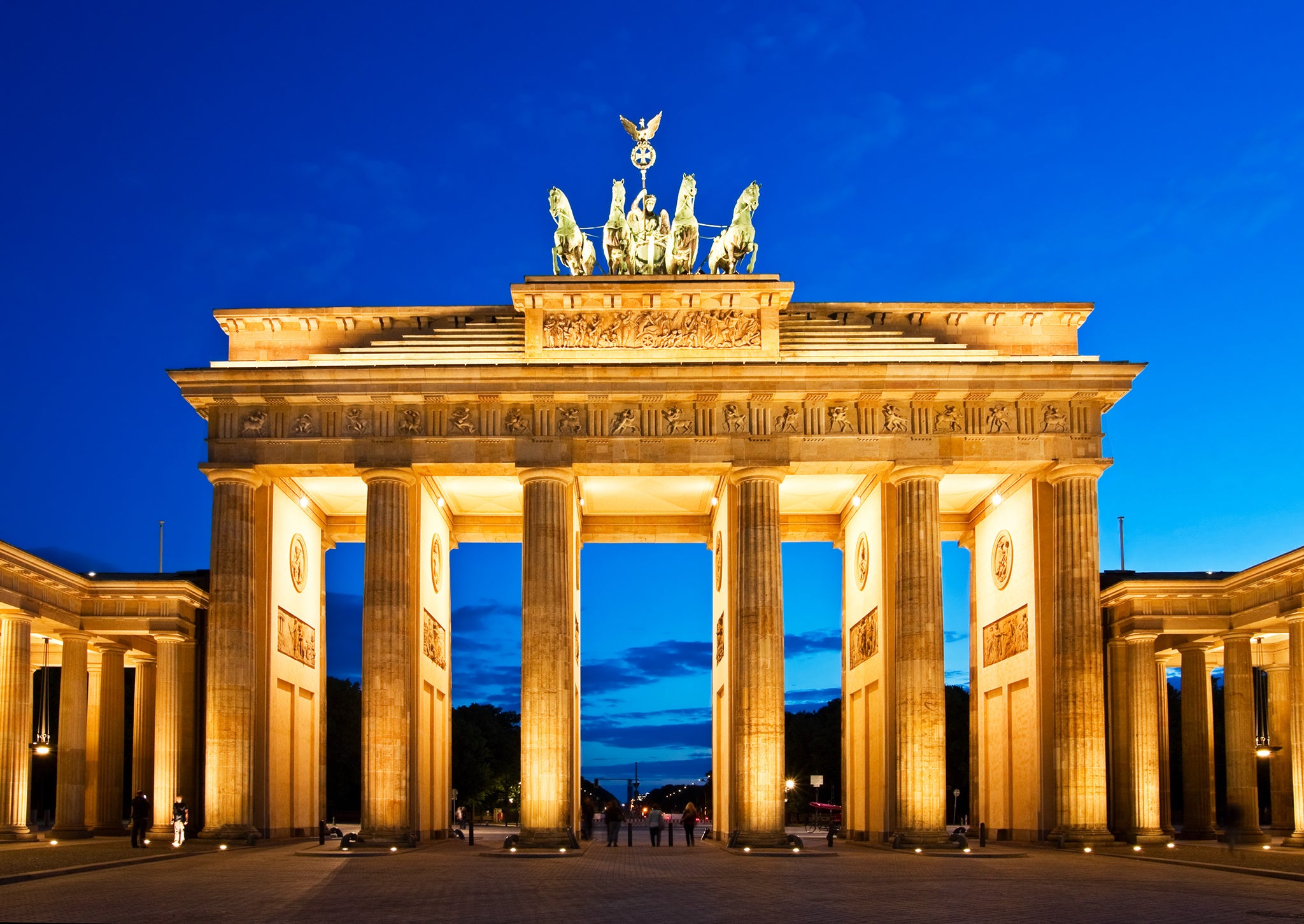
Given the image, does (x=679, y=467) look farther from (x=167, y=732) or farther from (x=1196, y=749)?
(x=1196, y=749)

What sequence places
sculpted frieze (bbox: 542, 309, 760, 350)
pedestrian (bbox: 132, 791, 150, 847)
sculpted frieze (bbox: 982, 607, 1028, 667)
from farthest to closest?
sculpted frieze (bbox: 982, 607, 1028, 667) < sculpted frieze (bbox: 542, 309, 760, 350) < pedestrian (bbox: 132, 791, 150, 847)

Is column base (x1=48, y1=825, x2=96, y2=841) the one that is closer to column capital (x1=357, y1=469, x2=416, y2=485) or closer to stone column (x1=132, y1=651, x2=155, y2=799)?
stone column (x1=132, y1=651, x2=155, y2=799)

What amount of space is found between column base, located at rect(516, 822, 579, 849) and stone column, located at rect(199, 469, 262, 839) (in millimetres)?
8095

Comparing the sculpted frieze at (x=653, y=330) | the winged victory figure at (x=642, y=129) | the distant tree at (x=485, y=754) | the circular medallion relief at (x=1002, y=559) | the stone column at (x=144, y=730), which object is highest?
the winged victory figure at (x=642, y=129)

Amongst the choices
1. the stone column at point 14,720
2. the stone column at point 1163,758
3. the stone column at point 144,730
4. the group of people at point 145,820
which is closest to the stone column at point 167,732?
the group of people at point 145,820

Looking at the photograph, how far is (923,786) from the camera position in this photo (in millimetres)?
40250

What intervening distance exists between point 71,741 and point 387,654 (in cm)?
1393

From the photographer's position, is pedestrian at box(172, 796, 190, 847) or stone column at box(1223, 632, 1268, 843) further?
stone column at box(1223, 632, 1268, 843)

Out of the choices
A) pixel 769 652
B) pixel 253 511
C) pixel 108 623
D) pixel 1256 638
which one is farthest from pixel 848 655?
pixel 108 623

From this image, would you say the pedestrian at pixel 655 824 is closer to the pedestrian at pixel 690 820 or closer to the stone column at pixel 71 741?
the pedestrian at pixel 690 820

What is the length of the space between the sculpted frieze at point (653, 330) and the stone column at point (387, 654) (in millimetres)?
6534

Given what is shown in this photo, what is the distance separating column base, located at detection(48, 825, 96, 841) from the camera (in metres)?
46.6

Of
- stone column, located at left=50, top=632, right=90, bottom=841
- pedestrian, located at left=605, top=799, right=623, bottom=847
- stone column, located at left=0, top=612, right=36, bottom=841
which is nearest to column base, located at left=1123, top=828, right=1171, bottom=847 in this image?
pedestrian, located at left=605, top=799, right=623, bottom=847

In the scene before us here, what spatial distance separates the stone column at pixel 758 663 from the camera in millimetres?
39875
